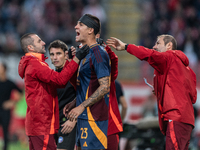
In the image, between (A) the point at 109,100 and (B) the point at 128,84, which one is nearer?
(A) the point at 109,100

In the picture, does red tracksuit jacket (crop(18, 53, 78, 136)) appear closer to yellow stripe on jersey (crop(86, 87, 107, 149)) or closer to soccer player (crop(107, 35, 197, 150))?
yellow stripe on jersey (crop(86, 87, 107, 149))

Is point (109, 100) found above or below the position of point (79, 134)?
above

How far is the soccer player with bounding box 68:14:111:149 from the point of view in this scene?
4716mm

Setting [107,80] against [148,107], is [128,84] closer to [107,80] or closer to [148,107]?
[148,107]

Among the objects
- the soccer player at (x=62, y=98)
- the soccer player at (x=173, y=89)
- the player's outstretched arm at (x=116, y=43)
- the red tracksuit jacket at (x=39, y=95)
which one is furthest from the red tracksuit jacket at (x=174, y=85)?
the soccer player at (x=62, y=98)

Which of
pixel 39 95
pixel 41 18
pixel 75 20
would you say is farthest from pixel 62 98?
pixel 75 20

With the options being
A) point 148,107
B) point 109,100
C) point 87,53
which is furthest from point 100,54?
point 148,107

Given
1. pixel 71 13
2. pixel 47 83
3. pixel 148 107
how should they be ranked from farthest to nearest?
pixel 71 13
pixel 148 107
pixel 47 83

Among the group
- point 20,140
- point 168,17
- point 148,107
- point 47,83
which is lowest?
point 20,140

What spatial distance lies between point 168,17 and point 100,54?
1233 cm

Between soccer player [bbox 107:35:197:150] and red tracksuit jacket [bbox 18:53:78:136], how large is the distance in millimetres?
1008

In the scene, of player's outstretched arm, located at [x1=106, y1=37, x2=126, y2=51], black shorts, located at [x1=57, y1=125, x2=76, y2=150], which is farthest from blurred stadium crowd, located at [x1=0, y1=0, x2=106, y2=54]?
player's outstretched arm, located at [x1=106, y1=37, x2=126, y2=51]

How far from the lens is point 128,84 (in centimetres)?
1297

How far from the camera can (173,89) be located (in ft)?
17.5
